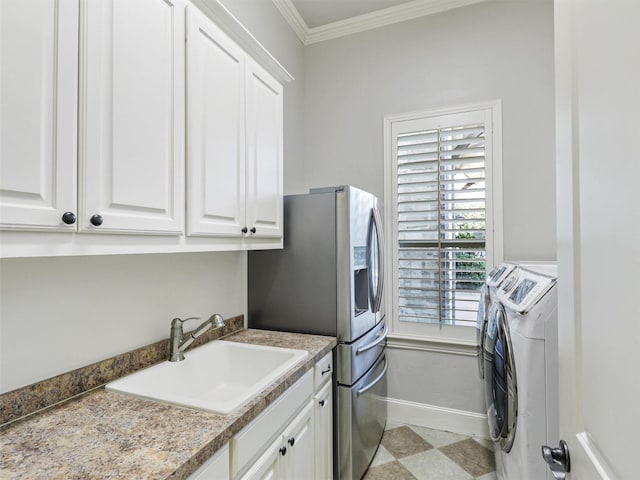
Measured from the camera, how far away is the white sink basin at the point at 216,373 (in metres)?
1.27

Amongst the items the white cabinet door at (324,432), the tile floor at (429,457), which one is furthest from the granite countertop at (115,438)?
the tile floor at (429,457)

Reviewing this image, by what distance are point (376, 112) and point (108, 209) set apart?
7.41 feet

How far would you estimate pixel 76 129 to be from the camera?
33.2 inches

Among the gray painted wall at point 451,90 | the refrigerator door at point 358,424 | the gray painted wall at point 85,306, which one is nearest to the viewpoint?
the gray painted wall at point 85,306

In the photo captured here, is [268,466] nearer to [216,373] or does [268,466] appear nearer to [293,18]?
[216,373]

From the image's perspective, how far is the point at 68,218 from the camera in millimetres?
814

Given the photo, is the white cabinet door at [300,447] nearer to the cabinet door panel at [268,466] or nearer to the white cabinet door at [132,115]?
the cabinet door panel at [268,466]

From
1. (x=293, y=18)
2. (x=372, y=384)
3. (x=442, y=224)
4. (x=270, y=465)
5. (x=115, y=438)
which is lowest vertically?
(x=372, y=384)

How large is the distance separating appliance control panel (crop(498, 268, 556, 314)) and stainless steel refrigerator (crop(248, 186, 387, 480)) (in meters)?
0.74

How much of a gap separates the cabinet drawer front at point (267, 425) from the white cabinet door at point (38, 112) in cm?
77

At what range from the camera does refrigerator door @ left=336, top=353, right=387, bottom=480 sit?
179 centimetres

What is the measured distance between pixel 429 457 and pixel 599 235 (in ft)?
7.03

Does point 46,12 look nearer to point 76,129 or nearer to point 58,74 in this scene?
point 58,74

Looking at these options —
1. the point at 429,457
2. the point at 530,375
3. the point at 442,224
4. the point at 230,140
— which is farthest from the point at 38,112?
the point at 429,457
